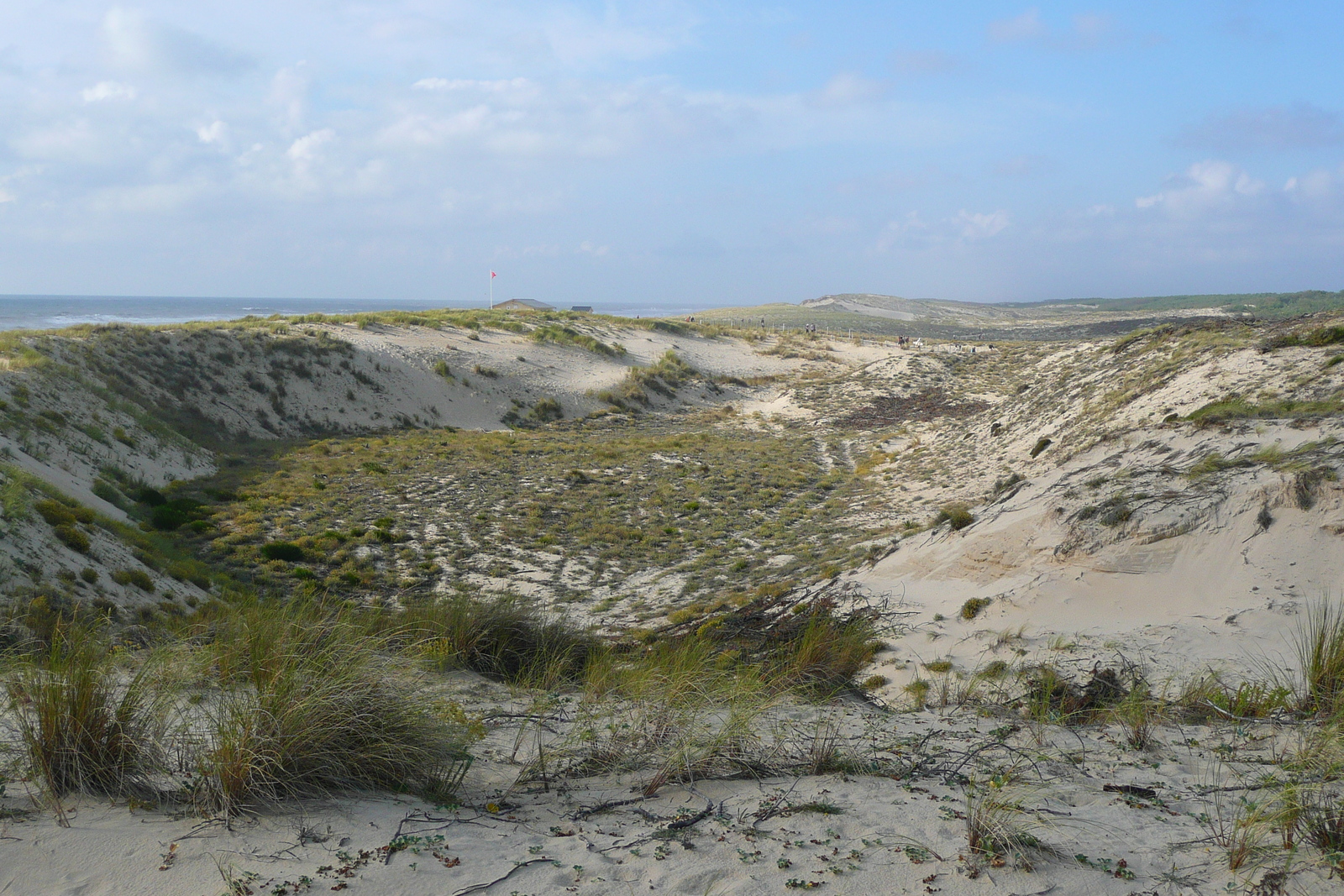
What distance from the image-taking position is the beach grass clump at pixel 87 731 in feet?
11.5

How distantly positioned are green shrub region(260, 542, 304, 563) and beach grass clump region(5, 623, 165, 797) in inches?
402

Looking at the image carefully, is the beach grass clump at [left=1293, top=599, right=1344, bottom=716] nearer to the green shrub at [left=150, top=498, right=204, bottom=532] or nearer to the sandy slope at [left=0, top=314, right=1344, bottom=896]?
the sandy slope at [left=0, top=314, right=1344, bottom=896]

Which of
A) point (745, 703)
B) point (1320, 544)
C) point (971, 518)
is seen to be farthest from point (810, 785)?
point (971, 518)

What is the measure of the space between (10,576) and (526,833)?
7.56m

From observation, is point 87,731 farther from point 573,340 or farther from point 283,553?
point 573,340

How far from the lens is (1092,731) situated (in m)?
5.05

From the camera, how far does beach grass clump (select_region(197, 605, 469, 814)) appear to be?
3510 mm

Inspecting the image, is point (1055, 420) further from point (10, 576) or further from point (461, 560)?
point (10, 576)

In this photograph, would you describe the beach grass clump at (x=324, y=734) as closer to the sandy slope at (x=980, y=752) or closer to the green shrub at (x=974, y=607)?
the sandy slope at (x=980, y=752)

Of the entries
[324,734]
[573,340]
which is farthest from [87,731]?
[573,340]

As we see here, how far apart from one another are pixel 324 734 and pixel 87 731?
1.05m

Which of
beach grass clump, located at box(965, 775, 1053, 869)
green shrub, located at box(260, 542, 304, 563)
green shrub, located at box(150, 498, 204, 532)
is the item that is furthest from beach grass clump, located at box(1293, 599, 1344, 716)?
green shrub, located at box(150, 498, 204, 532)

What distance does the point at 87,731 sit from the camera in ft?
11.6

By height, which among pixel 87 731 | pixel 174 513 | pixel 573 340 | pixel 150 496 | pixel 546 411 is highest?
pixel 573 340
